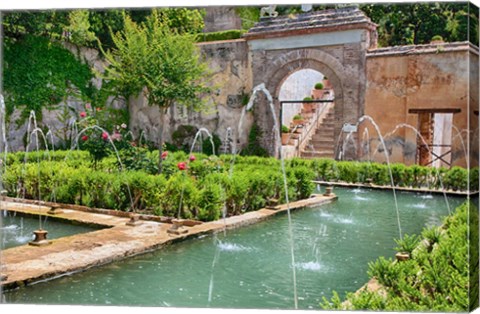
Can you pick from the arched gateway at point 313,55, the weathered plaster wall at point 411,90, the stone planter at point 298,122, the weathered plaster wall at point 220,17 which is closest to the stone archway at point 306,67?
the arched gateway at point 313,55

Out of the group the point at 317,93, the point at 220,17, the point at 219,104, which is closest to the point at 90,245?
the point at 220,17

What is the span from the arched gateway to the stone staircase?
127 millimetres

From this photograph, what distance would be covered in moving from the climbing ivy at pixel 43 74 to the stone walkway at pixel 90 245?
2.09 meters

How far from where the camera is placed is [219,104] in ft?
25.3

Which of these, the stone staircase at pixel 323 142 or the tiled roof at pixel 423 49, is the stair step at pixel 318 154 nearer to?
the stone staircase at pixel 323 142

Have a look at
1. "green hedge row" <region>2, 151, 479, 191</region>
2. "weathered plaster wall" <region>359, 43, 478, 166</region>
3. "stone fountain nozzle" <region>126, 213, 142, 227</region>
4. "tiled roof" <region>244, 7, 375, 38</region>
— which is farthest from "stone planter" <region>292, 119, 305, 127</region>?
"stone fountain nozzle" <region>126, 213, 142, 227</region>

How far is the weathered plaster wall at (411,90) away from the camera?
14.9 ft

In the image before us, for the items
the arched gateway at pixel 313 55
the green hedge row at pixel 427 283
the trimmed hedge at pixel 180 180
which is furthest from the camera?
the arched gateway at pixel 313 55

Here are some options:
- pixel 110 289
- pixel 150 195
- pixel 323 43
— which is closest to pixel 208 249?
pixel 110 289

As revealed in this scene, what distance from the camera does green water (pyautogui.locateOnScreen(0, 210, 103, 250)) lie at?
6012 mm

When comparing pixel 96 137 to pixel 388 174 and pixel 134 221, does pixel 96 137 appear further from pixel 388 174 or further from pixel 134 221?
pixel 388 174

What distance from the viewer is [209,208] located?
675cm

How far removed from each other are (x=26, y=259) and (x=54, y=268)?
1.39 feet

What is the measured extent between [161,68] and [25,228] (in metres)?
2.77
